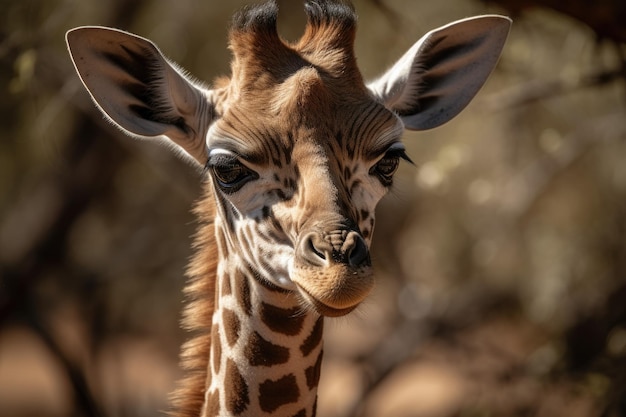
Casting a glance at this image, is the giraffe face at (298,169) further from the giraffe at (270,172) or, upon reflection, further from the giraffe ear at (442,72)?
the giraffe ear at (442,72)

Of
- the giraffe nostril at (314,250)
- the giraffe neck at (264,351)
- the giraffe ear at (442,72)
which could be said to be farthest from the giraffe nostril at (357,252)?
the giraffe ear at (442,72)

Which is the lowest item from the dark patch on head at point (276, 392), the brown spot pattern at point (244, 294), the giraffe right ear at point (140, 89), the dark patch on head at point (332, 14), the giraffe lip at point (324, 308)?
the dark patch on head at point (276, 392)

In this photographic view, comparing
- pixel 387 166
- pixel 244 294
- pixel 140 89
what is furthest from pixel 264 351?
pixel 140 89

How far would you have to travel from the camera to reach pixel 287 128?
4.77 metres

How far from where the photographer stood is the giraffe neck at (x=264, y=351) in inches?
195

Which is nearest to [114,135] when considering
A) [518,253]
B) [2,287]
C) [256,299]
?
[2,287]

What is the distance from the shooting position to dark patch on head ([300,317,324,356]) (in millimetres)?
5021

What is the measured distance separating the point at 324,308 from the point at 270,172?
0.75 meters

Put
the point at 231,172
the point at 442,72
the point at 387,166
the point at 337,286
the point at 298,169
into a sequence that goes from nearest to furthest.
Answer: the point at 337,286, the point at 298,169, the point at 231,172, the point at 387,166, the point at 442,72

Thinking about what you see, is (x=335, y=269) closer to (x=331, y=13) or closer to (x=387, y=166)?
(x=387, y=166)

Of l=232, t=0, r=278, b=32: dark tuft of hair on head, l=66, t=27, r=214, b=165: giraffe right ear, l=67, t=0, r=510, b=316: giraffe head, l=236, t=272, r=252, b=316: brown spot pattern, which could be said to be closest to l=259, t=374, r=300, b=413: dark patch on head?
l=236, t=272, r=252, b=316: brown spot pattern

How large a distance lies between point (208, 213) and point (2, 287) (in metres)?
5.77

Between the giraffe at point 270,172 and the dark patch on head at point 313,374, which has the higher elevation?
the giraffe at point 270,172

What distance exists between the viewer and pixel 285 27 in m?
13.6
